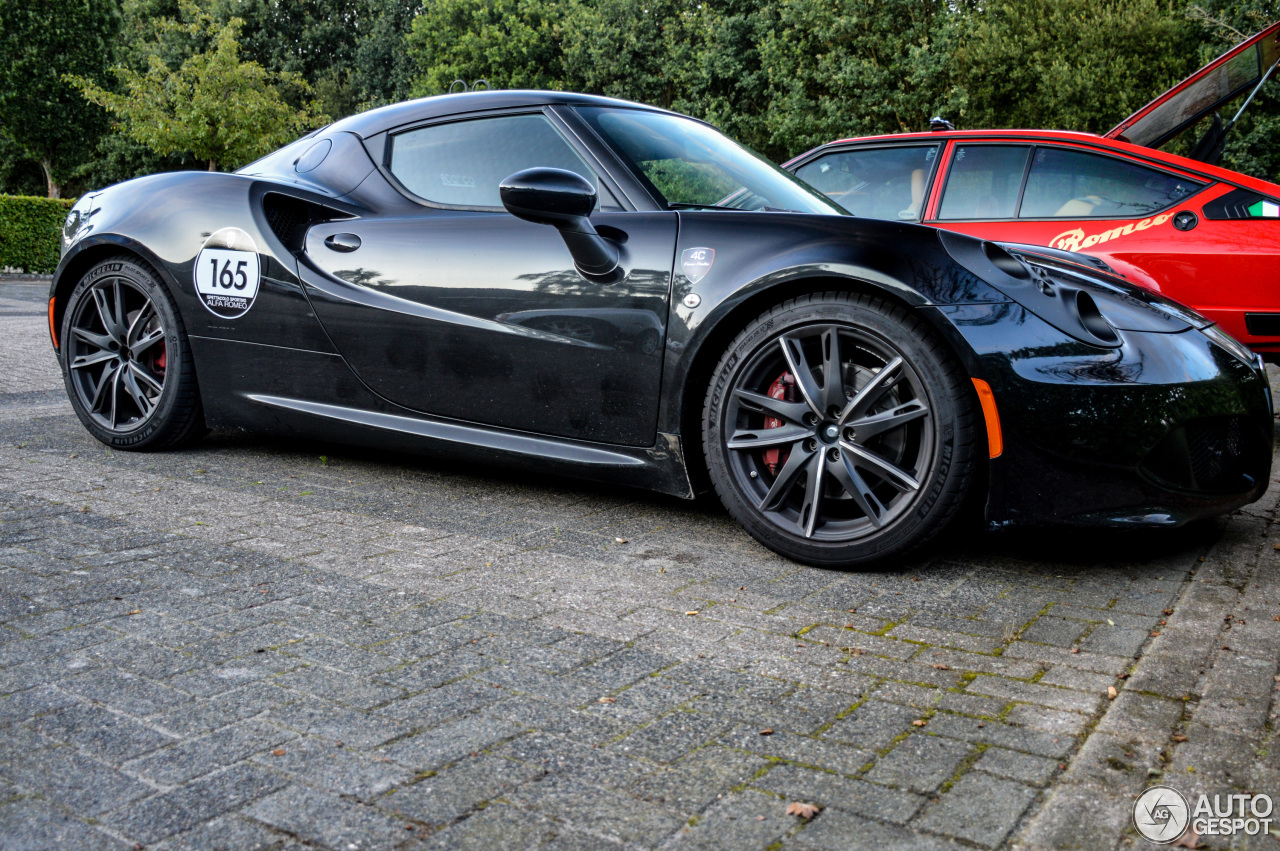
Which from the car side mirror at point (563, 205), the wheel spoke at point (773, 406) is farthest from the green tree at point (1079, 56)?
the wheel spoke at point (773, 406)

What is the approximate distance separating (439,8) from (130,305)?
40668 millimetres

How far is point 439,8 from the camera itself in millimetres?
41219

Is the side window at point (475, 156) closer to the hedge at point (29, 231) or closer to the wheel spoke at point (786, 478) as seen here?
the wheel spoke at point (786, 478)

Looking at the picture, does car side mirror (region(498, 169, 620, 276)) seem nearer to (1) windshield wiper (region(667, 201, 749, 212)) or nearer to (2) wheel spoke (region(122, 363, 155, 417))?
(1) windshield wiper (region(667, 201, 749, 212))

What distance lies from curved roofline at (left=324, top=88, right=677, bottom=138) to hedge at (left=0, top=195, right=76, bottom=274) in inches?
793

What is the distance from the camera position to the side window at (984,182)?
5.50 meters

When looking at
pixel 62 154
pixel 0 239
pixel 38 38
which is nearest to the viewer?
pixel 0 239

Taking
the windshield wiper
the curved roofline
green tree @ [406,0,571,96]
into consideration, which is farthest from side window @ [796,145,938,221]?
green tree @ [406,0,571,96]

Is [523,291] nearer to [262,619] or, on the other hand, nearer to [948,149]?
[262,619]

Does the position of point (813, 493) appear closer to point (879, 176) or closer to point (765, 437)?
point (765, 437)

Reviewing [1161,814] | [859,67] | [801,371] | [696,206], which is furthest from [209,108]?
[1161,814]

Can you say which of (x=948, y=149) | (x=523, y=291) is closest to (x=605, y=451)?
(x=523, y=291)

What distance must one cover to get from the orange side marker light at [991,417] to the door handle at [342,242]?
2.29m

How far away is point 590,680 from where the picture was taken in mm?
2178
